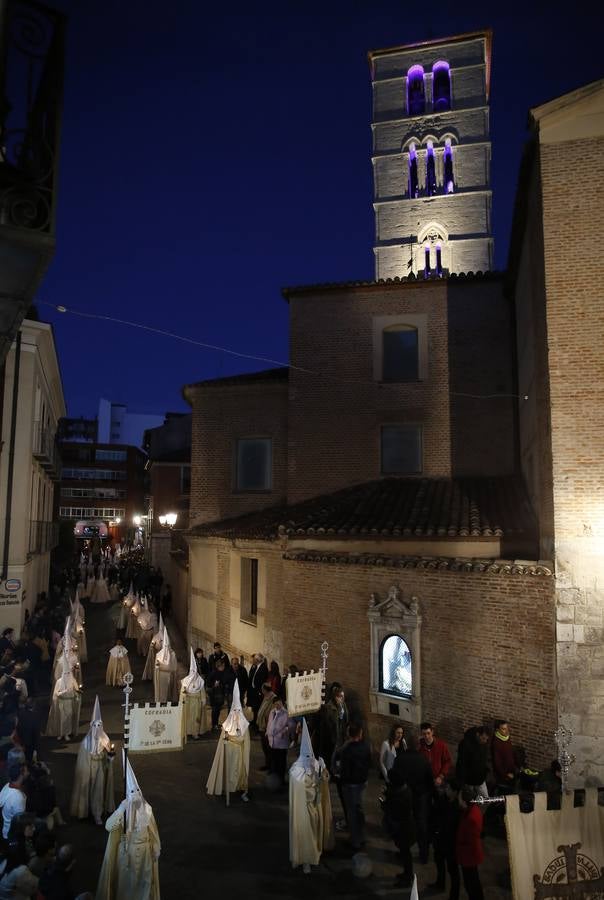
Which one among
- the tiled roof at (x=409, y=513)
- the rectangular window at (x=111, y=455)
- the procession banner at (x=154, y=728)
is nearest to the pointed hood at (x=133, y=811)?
the procession banner at (x=154, y=728)

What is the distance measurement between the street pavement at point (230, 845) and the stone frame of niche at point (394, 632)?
1271mm

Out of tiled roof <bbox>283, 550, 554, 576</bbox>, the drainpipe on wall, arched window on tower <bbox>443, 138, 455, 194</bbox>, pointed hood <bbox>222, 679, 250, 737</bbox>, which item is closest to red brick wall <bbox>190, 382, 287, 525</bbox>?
the drainpipe on wall

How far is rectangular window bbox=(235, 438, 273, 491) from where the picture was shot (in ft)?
71.9

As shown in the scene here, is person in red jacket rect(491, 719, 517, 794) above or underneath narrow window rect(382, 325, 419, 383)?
underneath

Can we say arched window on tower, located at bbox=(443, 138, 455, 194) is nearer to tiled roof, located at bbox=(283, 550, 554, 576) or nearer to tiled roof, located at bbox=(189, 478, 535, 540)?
tiled roof, located at bbox=(189, 478, 535, 540)

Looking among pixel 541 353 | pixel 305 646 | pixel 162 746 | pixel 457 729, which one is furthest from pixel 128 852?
pixel 541 353

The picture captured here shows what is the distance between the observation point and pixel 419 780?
8562mm

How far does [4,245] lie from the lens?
189 inches

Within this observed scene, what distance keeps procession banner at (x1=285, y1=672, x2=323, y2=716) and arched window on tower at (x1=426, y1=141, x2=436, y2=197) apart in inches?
1145

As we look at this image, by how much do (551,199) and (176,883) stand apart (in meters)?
11.9

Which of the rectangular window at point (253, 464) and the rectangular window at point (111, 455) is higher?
the rectangular window at point (111, 455)

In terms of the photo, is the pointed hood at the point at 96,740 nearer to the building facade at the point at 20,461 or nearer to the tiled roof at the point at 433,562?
the tiled roof at the point at 433,562

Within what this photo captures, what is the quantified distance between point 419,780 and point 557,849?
201 cm

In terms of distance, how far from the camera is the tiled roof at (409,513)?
13.4 meters
